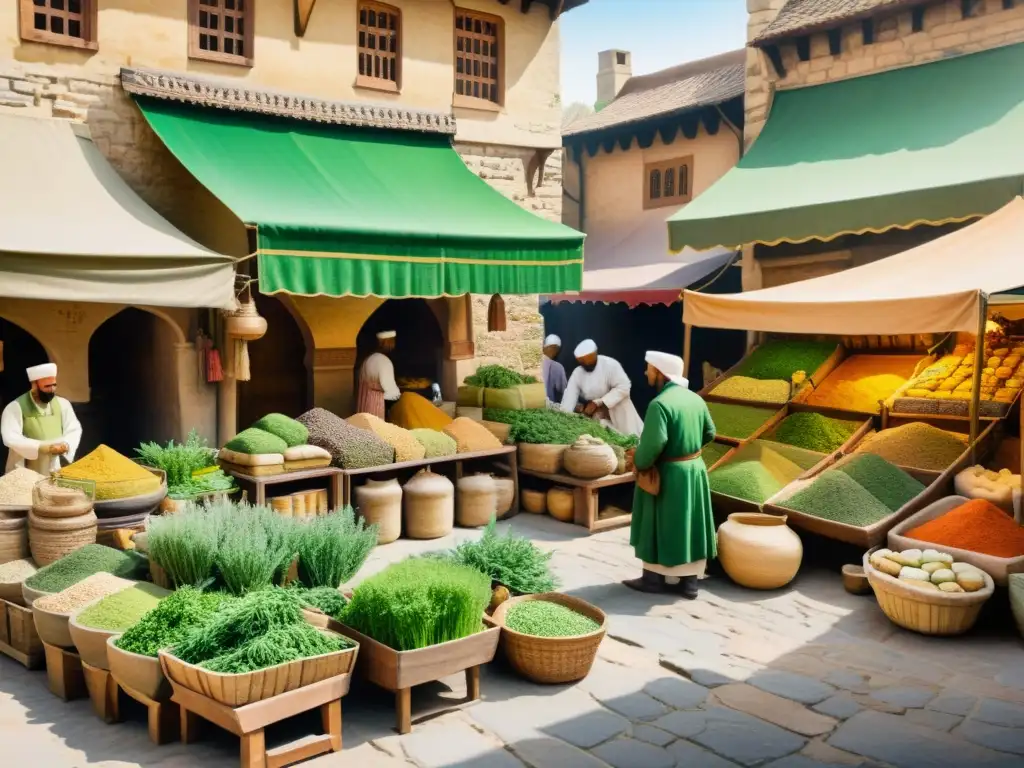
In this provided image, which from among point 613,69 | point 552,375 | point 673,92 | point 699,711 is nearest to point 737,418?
point 552,375

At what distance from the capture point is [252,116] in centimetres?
915

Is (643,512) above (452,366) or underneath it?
underneath

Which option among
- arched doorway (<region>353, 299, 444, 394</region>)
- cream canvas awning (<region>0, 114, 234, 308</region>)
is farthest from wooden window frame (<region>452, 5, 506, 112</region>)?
cream canvas awning (<region>0, 114, 234, 308</region>)

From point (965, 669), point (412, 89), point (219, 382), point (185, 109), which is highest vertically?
point (412, 89)

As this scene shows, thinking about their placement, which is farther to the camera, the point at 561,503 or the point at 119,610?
the point at 561,503

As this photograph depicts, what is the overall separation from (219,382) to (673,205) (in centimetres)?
916

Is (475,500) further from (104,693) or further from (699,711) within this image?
(104,693)

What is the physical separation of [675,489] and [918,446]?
2.68 m

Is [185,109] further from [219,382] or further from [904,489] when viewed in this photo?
[904,489]

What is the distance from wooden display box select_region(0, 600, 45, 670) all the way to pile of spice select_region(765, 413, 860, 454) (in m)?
6.32

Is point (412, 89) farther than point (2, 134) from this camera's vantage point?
Yes

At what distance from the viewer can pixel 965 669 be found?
5312mm

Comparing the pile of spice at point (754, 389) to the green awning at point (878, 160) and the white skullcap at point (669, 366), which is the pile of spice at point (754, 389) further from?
the white skullcap at point (669, 366)

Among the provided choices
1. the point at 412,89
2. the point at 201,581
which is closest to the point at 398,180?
the point at 412,89
